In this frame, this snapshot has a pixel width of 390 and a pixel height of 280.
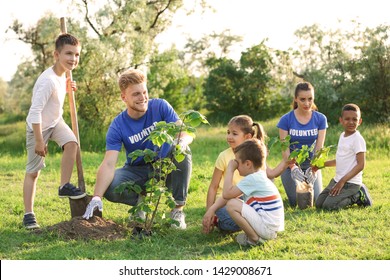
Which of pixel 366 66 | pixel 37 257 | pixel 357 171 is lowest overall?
pixel 37 257

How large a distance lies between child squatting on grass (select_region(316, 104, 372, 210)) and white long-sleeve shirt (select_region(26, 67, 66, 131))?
9.54ft

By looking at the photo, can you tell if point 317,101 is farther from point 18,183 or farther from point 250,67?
point 18,183

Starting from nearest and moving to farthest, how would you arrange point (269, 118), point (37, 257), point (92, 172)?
point (37, 257) → point (92, 172) → point (269, 118)

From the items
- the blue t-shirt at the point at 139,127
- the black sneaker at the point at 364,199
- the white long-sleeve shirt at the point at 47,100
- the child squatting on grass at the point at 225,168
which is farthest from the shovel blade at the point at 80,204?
the black sneaker at the point at 364,199

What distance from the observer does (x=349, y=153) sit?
19.9ft

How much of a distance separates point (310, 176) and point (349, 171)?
498mm

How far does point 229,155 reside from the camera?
5086mm

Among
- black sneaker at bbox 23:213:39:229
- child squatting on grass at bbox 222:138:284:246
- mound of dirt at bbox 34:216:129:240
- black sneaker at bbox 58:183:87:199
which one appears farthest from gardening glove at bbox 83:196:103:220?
child squatting on grass at bbox 222:138:284:246

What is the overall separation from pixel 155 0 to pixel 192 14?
4.79 feet

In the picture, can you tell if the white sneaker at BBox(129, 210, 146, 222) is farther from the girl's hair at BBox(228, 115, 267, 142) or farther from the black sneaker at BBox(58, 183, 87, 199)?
the girl's hair at BBox(228, 115, 267, 142)

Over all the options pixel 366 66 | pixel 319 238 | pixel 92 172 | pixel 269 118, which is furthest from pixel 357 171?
pixel 269 118

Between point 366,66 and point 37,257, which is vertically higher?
point 366,66

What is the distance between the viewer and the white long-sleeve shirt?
5355 millimetres

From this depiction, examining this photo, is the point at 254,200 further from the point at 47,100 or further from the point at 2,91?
the point at 2,91
